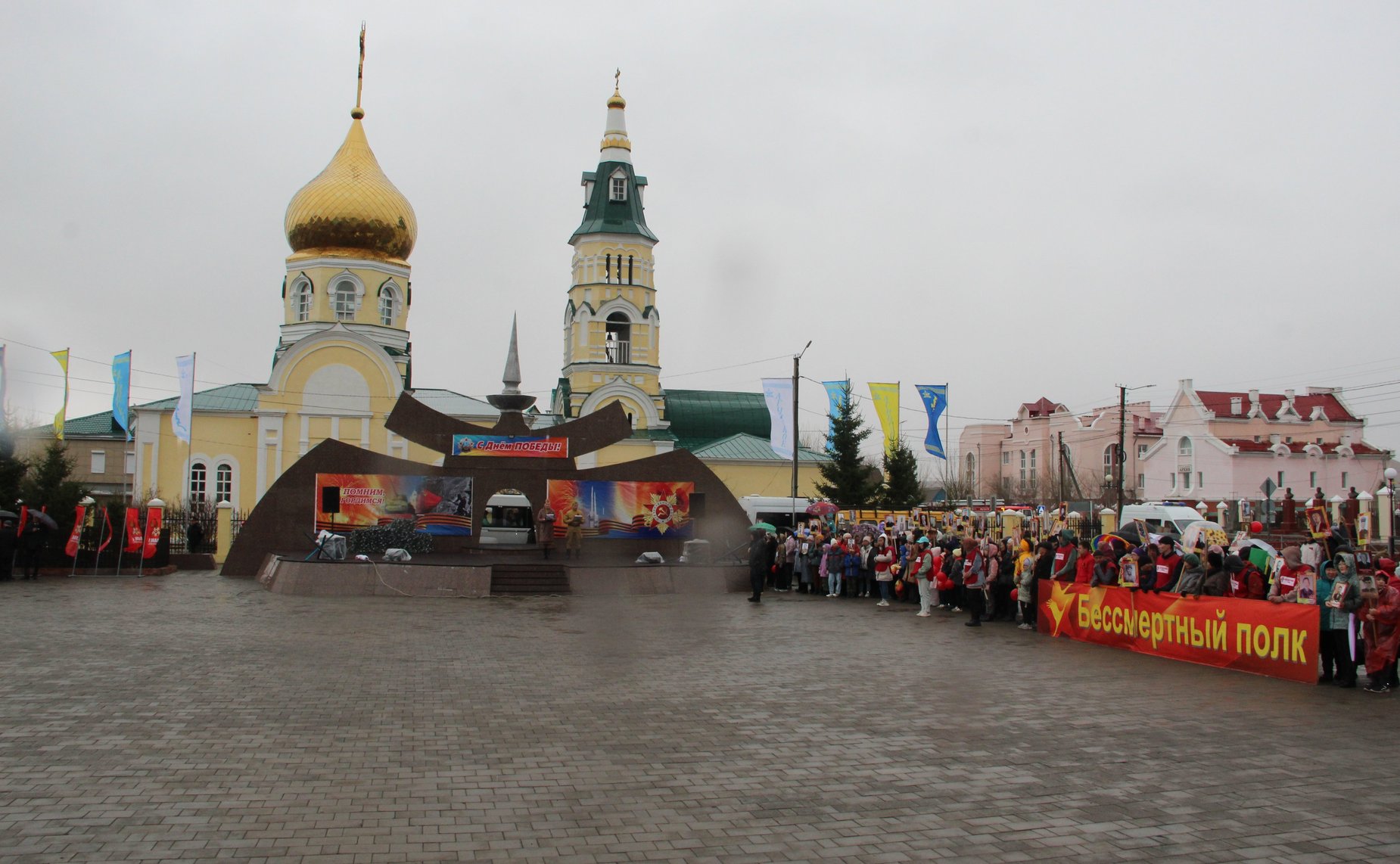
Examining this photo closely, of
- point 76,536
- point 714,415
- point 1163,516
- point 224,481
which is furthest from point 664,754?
point 714,415

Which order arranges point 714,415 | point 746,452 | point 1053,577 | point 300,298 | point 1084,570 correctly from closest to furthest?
point 1084,570 < point 1053,577 < point 300,298 < point 746,452 < point 714,415

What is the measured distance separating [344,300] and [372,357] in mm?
3938

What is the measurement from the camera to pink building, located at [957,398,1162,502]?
7106 centimetres

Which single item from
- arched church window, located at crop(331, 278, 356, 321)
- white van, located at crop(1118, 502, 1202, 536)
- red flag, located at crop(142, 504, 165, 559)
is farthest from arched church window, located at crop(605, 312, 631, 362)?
red flag, located at crop(142, 504, 165, 559)

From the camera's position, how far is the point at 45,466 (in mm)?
32125

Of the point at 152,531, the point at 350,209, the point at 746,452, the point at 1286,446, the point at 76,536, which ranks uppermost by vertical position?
the point at 350,209

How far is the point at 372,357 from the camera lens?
4609 centimetres

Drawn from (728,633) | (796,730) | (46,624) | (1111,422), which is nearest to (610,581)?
(728,633)

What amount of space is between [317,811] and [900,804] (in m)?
3.69

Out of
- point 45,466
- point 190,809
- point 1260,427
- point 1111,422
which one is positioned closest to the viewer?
point 190,809

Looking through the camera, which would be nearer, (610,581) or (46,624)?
(46,624)

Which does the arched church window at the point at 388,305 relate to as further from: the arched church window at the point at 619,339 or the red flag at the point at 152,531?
the red flag at the point at 152,531

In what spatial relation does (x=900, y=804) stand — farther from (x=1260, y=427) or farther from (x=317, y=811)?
(x=1260, y=427)

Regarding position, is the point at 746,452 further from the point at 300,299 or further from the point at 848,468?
the point at 300,299
